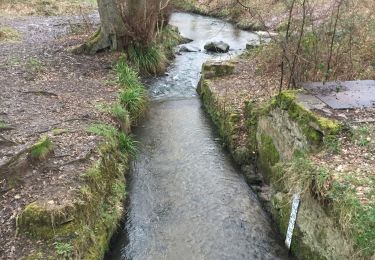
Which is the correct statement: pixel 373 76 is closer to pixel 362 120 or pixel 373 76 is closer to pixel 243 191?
pixel 362 120

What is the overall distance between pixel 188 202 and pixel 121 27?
24.5ft

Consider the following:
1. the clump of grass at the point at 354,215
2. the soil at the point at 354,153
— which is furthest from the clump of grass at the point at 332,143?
the clump of grass at the point at 354,215

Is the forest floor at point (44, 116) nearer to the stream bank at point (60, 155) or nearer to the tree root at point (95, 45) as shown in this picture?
the stream bank at point (60, 155)

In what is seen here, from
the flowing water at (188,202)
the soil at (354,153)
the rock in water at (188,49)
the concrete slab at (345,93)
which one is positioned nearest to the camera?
the soil at (354,153)

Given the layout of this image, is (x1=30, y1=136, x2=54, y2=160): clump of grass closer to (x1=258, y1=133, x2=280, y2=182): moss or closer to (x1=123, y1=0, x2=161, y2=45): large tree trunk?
(x1=258, y1=133, x2=280, y2=182): moss

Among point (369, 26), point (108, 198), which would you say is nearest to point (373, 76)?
point (369, 26)

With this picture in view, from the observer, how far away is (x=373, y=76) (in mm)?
8609

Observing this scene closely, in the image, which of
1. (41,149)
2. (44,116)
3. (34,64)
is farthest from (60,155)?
(34,64)

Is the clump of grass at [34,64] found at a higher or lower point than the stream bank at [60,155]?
higher

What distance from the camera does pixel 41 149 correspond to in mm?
5836

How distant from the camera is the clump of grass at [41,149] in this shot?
5746 millimetres

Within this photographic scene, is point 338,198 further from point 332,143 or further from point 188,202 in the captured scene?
point 188,202

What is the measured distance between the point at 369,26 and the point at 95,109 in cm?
789

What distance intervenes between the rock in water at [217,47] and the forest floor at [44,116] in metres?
5.20
